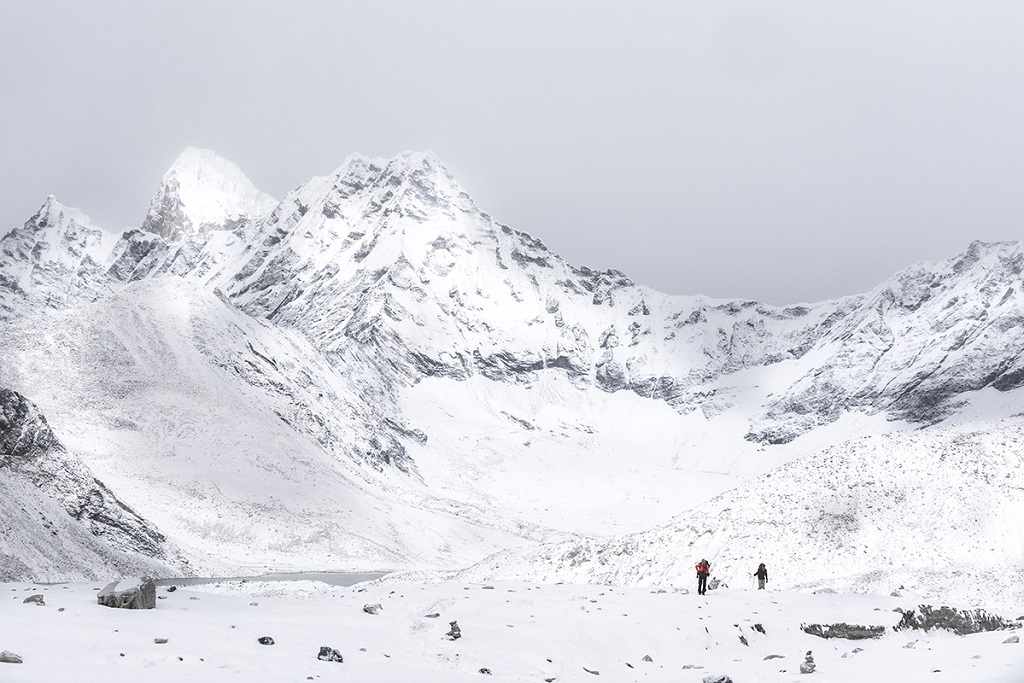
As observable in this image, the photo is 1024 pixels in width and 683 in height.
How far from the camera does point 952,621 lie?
28422mm

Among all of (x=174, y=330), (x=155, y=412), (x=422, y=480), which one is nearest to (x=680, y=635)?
(x=155, y=412)

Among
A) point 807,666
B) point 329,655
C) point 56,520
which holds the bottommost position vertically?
point 329,655

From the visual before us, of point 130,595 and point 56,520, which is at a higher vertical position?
point 56,520

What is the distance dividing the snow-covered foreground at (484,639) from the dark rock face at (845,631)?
36cm

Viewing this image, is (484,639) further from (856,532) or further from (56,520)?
(56,520)

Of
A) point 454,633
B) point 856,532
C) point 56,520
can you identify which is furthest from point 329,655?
point 56,520

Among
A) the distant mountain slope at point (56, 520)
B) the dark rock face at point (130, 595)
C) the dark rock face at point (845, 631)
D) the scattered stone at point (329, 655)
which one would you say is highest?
the distant mountain slope at point (56, 520)

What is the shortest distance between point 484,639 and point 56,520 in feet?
171

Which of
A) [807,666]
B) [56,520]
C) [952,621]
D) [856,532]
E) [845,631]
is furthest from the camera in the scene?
[56,520]

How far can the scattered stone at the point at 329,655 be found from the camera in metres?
17.6

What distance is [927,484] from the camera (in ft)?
160

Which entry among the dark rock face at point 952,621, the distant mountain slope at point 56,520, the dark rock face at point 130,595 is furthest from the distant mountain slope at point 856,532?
the dark rock face at point 130,595

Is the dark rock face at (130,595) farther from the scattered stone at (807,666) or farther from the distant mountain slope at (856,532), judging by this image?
the distant mountain slope at (856,532)

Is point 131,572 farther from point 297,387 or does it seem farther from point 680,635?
point 297,387
